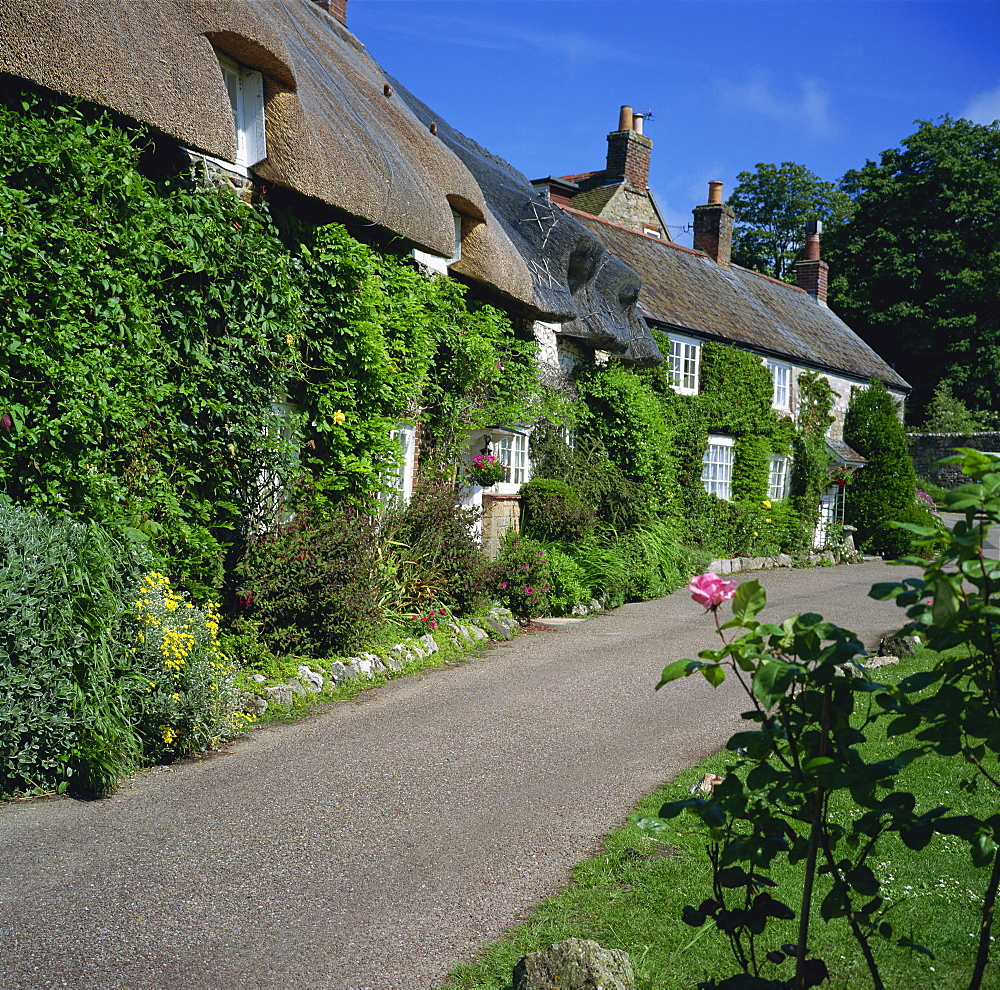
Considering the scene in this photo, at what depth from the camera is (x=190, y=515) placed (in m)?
6.70

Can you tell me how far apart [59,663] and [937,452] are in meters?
29.7

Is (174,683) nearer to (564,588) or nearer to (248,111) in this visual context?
(248,111)

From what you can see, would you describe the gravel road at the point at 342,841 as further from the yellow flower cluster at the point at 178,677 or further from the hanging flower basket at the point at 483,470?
the hanging flower basket at the point at 483,470

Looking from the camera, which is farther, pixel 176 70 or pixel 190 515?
pixel 190 515

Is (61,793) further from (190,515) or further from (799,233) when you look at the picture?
(799,233)

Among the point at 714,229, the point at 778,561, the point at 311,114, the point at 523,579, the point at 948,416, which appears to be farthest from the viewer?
the point at 948,416

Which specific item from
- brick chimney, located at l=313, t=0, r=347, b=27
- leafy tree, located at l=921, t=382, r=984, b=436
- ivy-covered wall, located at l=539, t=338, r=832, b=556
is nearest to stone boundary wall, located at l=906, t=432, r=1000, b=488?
leafy tree, located at l=921, t=382, r=984, b=436

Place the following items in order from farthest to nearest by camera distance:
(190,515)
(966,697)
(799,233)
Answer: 1. (799,233)
2. (190,515)
3. (966,697)

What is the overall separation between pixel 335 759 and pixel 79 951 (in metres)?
2.36

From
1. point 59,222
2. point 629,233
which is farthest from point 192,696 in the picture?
point 629,233

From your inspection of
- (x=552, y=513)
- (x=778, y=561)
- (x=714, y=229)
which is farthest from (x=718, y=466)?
(x=714, y=229)

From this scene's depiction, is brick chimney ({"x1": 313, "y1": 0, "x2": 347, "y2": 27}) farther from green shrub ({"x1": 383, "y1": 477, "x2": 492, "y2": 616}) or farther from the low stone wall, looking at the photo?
the low stone wall

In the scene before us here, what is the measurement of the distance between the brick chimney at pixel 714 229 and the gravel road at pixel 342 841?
57.8 ft

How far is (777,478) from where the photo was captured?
2027cm
